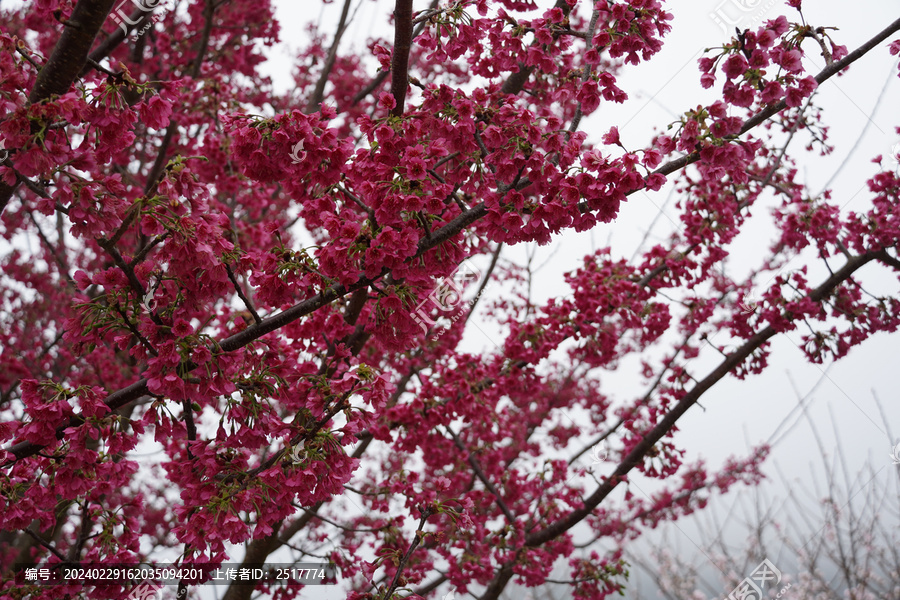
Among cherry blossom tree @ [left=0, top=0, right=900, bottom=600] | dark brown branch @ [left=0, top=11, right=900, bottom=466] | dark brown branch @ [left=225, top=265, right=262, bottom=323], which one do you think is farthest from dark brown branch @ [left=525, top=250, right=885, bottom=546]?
dark brown branch @ [left=225, top=265, right=262, bottom=323]

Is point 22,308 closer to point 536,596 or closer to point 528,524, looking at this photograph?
point 528,524

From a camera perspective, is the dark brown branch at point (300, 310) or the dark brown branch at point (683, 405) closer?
the dark brown branch at point (300, 310)

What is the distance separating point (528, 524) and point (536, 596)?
420 centimetres

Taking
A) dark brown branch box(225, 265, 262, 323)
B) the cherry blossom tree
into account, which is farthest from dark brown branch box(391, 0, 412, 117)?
dark brown branch box(225, 265, 262, 323)

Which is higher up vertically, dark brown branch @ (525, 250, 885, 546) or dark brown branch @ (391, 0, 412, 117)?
dark brown branch @ (391, 0, 412, 117)

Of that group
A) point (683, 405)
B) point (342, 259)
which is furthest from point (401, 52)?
point (683, 405)

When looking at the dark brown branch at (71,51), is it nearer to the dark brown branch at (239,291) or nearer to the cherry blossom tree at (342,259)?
the cherry blossom tree at (342,259)

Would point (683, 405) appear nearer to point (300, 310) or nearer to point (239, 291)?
point (300, 310)

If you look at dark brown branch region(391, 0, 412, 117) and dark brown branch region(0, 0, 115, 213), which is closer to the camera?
dark brown branch region(0, 0, 115, 213)

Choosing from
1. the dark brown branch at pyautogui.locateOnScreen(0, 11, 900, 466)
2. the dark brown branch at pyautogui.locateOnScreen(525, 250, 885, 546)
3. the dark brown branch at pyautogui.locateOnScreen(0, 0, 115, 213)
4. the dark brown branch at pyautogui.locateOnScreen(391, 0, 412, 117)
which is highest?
the dark brown branch at pyautogui.locateOnScreen(0, 0, 115, 213)

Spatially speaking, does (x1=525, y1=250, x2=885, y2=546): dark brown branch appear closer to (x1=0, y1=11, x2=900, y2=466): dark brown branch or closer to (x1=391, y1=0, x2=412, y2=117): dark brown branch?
(x1=0, y1=11, x2=900, y2=466): dark brown branch

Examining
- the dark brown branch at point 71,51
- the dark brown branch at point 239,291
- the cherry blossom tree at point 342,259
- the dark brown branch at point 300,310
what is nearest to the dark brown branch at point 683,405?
the cherry blossom tree at point 342,259

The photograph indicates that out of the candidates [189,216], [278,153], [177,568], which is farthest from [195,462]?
[278,153]

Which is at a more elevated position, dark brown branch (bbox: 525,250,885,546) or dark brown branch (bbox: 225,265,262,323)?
dark brown branch (bbox: 225,265,262,323)
